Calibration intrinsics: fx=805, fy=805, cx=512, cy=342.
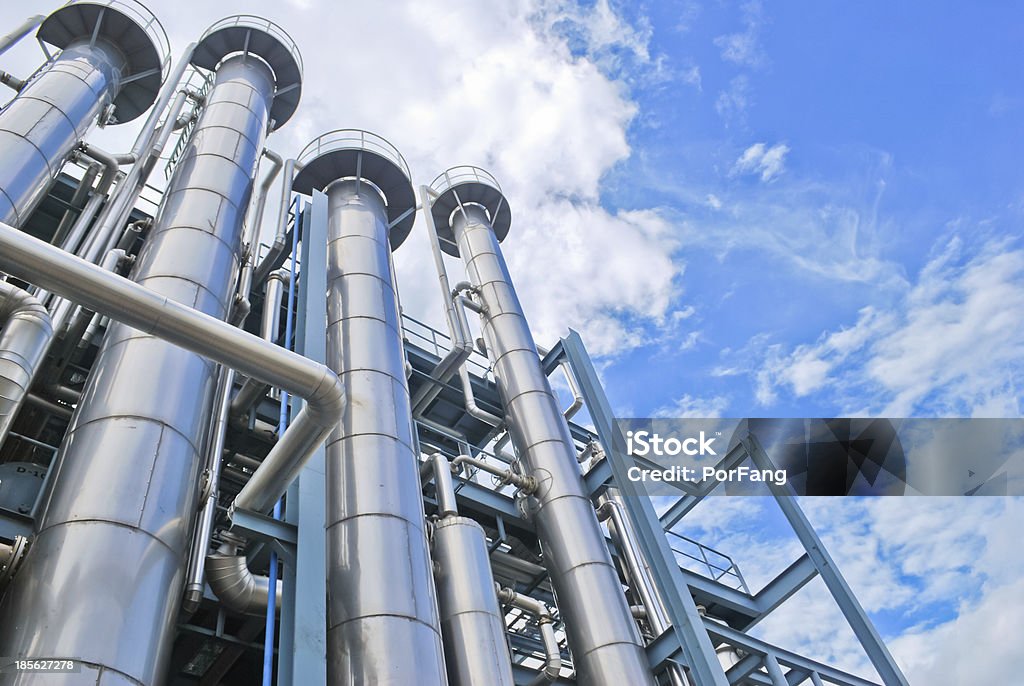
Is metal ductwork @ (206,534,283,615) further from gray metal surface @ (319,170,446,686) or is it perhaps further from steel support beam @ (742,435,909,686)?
steel support beam @ (742,435,909,686)

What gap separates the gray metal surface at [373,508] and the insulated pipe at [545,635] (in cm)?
323

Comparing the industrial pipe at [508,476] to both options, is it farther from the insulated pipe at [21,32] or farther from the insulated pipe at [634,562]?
the insulated pipe at [21,32]

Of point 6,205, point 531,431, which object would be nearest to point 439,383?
point 531,431

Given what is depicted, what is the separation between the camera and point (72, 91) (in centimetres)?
1502

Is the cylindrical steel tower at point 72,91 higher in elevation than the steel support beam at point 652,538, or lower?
higher

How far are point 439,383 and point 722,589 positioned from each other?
7.08 m

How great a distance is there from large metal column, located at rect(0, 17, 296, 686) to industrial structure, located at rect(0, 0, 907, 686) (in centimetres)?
3

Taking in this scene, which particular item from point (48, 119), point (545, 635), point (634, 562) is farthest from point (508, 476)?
point (48, 119)

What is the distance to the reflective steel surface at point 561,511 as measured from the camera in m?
11.4

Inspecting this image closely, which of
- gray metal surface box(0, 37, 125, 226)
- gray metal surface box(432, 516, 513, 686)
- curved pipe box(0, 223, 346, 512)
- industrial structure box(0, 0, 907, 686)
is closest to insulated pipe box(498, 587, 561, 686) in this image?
industrial structure box(0, 0, 907, 686)

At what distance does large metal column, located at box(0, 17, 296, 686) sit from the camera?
6.63m

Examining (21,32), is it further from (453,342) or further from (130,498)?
(130,498)

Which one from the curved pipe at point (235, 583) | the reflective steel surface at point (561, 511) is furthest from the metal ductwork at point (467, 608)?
the curved pipe at point (235, 583)

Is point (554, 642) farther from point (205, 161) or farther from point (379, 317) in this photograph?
point (205, 161)
